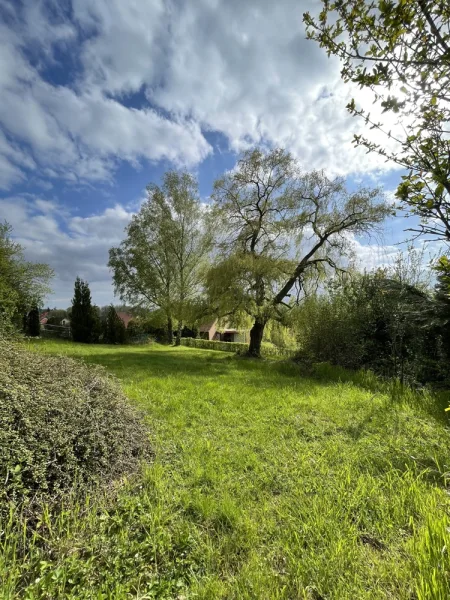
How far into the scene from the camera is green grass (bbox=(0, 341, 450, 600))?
1578mm

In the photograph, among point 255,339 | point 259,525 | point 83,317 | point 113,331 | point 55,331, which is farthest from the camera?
point 55,331

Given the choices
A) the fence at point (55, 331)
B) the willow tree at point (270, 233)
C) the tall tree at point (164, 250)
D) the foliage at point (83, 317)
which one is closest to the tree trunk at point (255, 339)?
the willow tree at point (270, 233)

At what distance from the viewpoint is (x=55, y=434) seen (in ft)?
7.87

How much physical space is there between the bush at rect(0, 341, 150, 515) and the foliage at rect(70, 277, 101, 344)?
58.8 ft

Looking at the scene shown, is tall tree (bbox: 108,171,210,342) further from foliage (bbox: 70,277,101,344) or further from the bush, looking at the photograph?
the bush

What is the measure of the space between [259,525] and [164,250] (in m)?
20.3

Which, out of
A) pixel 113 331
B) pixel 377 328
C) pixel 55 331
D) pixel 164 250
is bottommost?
pixel 55 331

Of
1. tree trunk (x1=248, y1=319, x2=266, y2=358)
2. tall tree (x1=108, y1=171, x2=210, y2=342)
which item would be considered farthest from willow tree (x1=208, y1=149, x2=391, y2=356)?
tall tree (x1=108, y1=171, x2=210, y2=342)

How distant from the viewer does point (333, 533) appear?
1.93 metres

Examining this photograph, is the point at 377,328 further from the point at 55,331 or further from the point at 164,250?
the point at 55,331

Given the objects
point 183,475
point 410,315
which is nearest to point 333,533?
point 183,475

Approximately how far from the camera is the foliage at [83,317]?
64.7 ft

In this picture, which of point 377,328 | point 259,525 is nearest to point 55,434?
point 259,525

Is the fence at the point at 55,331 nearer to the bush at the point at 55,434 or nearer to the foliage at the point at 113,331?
the foliage at the point at 113,331
